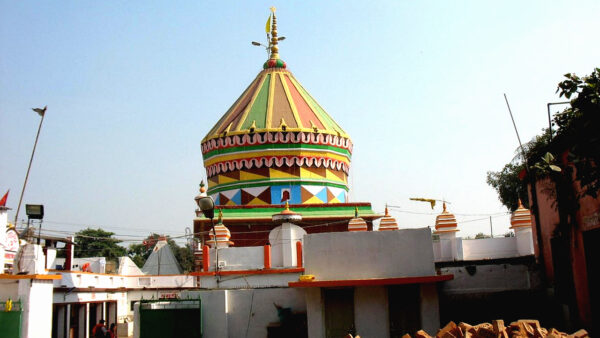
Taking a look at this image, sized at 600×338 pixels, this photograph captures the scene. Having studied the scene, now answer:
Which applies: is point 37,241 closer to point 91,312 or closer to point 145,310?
point 145,310

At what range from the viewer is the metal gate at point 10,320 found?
17297 millimetres

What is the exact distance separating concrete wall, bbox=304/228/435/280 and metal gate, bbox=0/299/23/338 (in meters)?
7.75

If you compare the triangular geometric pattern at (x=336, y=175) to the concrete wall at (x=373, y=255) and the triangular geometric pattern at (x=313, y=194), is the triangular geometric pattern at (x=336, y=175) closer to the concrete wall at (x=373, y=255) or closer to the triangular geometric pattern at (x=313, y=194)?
the triangular geometric pattern at (x=313, y=194)

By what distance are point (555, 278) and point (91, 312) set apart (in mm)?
17936

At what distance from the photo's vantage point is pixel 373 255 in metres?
17.9

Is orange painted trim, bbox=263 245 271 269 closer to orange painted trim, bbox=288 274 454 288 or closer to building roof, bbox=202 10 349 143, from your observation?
orange painted trim, bbox=288 274 454 288

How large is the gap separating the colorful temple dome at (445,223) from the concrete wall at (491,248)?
814 mm

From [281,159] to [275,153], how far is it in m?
0.45

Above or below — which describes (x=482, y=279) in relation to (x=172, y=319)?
above

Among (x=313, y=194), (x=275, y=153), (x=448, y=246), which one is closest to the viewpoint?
(x=448, y=246)

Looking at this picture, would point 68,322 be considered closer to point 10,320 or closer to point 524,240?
point 10,320

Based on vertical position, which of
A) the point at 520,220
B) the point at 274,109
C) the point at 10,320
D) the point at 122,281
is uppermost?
the point at 274,109

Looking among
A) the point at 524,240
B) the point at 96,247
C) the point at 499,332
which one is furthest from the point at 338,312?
the point at 96,247

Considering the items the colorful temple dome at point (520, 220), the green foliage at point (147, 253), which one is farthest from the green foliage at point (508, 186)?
the green foliage at point (147, 253)
